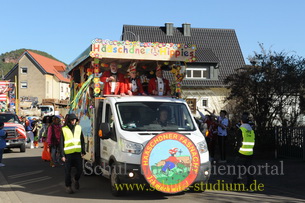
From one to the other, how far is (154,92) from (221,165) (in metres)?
4.14

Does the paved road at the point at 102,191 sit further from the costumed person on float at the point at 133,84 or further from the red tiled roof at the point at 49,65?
the red tiled roof at the point at 49,65

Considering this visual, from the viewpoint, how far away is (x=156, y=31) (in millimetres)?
45031

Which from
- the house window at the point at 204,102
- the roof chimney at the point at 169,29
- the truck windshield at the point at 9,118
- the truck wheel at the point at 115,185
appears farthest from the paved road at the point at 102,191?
the roof chimney at the point at 169,29

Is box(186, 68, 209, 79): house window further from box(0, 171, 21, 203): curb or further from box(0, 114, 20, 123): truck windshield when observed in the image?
box(0, 171, 21, 203): curb

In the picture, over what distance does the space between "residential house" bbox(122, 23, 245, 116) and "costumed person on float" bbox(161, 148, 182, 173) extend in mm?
29768

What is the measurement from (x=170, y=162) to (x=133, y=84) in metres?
3.57

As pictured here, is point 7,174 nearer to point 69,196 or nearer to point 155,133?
point 69,196

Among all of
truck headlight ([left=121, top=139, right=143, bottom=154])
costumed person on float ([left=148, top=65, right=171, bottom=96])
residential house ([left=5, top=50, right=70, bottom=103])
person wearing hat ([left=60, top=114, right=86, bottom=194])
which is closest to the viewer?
truck headlight ([left=121, top=139, right=143, bottom=154])

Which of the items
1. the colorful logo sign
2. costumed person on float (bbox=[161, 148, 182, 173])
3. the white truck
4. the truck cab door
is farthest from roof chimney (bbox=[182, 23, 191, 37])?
costumed person on float (bbox=[161, 148, 182, 173])

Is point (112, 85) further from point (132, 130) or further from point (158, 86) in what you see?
point (132, 130)

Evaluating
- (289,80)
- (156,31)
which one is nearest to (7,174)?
(289,80)

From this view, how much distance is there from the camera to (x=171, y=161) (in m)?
8.59

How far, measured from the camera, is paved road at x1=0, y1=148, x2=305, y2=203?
9.19 metres

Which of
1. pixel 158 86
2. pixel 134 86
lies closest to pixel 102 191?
pixel 134 86
